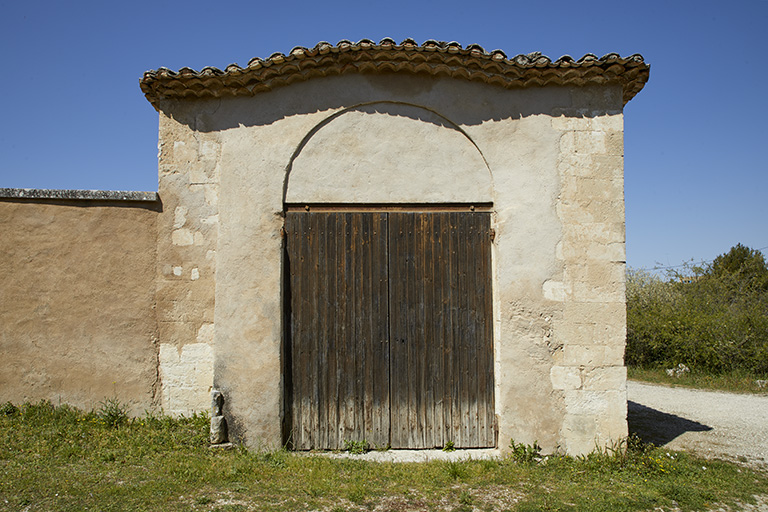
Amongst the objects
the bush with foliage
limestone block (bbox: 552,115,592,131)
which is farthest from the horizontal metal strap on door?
the bush with foliage

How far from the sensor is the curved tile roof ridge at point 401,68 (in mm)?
4926

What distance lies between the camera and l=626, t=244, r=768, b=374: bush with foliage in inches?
427

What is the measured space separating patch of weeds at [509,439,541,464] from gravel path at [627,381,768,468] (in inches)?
75.3

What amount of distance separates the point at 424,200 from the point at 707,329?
946cm

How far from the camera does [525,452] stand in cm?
488

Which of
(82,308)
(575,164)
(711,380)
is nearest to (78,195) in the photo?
(82,308)

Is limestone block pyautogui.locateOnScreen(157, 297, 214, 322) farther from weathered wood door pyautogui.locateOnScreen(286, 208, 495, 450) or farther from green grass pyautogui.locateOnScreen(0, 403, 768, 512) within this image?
green grass pyautogui.locateOnScreen(0, 403, 768, 512)

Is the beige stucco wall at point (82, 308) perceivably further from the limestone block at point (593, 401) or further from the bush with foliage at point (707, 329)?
the bush with foliage at point (707, 329)

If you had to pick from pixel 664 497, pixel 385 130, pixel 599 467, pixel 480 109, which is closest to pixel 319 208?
pixel 385 130

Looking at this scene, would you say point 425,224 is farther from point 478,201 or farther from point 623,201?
point 623,201

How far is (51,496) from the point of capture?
3834 millimetres

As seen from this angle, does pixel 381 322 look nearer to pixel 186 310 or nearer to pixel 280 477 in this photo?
pixel 280 477

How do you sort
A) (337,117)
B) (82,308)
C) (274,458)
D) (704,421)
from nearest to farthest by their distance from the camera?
(274,458) → (337,117) → (82,308) → (704,421)

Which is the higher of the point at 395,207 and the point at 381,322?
the point at 395,207
